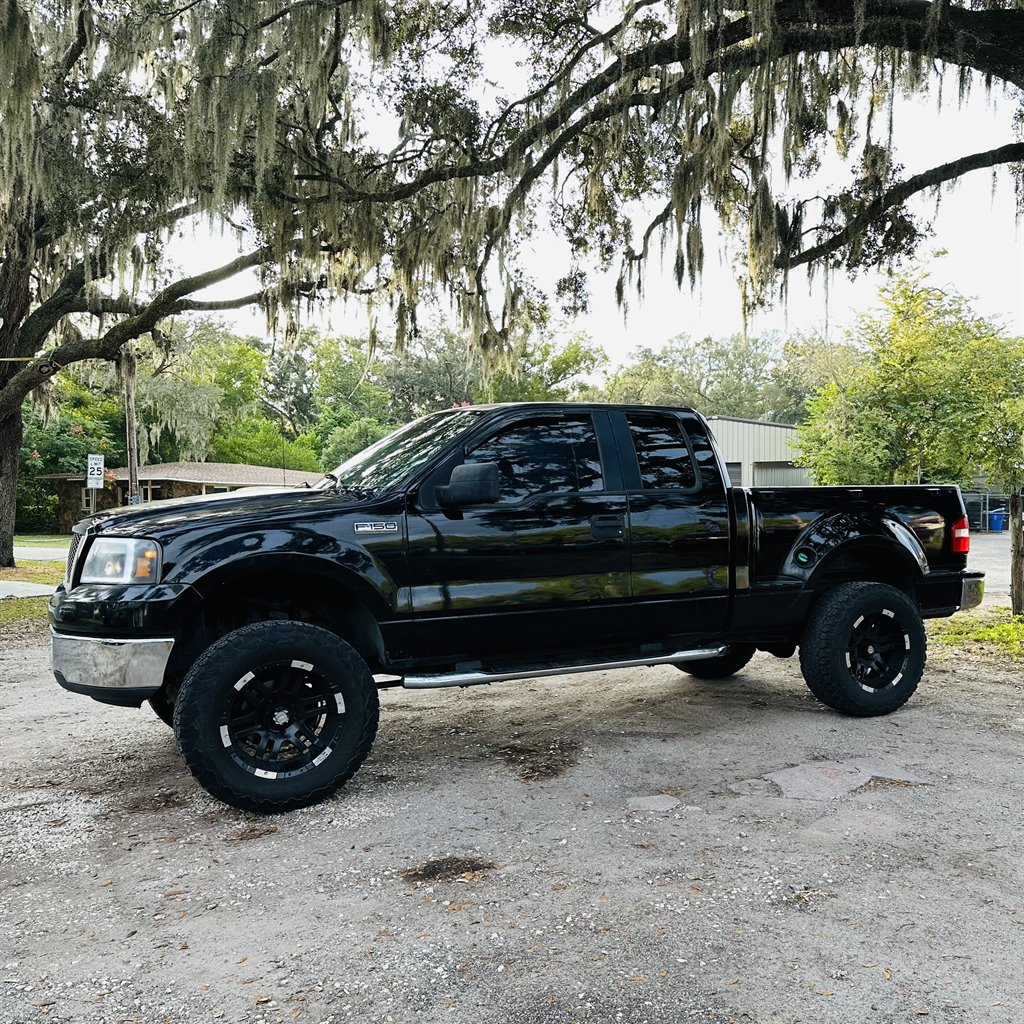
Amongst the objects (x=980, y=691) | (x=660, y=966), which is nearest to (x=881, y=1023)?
(x=660, y=966)

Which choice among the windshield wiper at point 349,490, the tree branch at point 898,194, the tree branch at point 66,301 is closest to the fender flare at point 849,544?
the windshield wiper at point 349,490

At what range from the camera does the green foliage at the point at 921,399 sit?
10328 millimetres

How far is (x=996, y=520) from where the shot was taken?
111 feet

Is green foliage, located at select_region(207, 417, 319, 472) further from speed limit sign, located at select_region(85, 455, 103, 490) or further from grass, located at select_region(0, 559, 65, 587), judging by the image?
grass, located at select_region(0, 559, 65, 587)

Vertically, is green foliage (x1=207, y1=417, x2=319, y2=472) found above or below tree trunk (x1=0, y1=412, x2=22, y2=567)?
above

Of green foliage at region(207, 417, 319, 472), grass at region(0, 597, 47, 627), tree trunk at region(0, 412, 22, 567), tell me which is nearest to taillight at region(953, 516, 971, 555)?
grass at region(0, 597, 47, 627)

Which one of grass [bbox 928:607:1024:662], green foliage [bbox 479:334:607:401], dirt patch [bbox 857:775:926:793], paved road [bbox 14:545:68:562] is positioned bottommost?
paved road [bbox 14:545:68:562]

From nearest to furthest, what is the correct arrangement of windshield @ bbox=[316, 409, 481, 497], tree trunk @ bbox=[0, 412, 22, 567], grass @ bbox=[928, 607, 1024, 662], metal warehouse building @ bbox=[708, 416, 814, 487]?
windshield @ bbox=[316, 409, 481, 497] → grass @ bbox=[928, 607, 1024, 662] → tree trunk @ bbox=[0, 412, 22, 567] → metal warehouse building @ bbox=[708, 416, 814, 487]

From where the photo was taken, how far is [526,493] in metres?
5.03

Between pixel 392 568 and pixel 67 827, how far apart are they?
1925 mm

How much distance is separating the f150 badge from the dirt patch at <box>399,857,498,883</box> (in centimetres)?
166

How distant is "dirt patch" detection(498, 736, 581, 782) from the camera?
4.82 meters

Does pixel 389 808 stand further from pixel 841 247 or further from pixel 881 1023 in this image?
pixel 841 247

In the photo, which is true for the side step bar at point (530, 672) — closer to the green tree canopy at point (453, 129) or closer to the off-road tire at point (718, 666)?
the off-road tire at point (718, 666)
